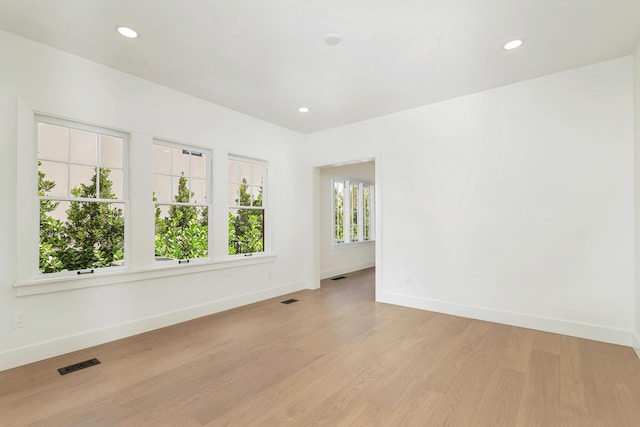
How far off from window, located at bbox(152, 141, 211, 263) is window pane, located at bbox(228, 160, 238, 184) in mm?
413

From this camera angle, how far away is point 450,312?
12.8 ft

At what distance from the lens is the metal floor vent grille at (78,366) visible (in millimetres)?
2471

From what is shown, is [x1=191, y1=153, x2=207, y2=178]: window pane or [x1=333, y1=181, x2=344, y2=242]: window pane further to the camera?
[x1=333, y1=181, x2=344, y2=242]: window pane

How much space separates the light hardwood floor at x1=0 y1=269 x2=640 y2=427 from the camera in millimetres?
1890

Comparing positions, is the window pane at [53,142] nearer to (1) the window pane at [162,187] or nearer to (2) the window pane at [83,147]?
(2) the window pane at [83,147]

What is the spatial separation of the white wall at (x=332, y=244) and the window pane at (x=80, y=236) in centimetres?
373

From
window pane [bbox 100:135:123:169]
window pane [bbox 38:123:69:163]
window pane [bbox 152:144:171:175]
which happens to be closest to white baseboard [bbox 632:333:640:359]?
window pane [bbox 152:144:171:175]

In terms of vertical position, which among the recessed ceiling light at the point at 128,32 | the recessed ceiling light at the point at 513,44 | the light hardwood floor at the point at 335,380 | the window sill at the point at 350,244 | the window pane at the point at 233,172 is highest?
the recessed ceiling light at the point at 128,32

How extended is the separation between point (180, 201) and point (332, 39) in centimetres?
266

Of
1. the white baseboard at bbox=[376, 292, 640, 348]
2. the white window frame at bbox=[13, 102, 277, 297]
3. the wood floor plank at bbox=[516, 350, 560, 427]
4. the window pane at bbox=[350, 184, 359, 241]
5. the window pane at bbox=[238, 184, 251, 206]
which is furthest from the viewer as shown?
the window pane at bbox=[350, 184, 359, 241]

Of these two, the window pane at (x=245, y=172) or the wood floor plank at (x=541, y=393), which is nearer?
the wood floor plank at (x=541, y=393)

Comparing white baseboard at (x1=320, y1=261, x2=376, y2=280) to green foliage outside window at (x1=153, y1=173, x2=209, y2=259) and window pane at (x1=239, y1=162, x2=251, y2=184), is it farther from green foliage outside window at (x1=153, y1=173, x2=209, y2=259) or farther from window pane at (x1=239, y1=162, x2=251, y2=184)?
green foliage outside window at (x1=153, y1=173, x2=209, y2=259)

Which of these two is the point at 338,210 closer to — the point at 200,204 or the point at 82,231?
the point at 200,204

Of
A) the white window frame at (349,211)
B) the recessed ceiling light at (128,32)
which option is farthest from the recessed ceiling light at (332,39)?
the white window frame at (349,211)
